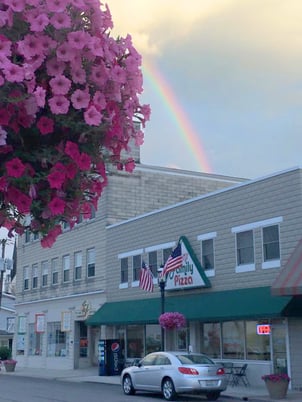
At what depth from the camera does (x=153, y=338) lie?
29672mm

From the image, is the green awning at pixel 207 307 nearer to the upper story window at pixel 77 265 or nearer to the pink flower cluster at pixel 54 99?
the upper story window at pixel 77 265

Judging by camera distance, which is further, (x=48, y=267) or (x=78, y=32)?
(x=48, y=267)

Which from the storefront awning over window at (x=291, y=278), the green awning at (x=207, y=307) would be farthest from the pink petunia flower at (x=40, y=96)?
the green awning at (x=207, y=307)

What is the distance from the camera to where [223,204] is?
2598 cm

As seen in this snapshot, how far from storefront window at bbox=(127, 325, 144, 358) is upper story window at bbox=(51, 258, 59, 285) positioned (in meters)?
9.55

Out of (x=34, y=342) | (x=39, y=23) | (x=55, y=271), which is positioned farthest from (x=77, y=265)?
(x=39, y=23)

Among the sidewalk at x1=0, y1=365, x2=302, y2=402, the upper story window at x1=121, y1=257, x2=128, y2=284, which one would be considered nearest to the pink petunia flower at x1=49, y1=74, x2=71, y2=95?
the sidewalk at x1=0, y1=365, x2=302, y2=402

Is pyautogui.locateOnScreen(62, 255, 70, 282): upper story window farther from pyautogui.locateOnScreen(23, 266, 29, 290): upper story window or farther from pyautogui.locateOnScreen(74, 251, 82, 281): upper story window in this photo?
pyautogui.locateOnScreen(23, 266, 29, 290): upper story window

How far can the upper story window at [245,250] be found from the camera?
24.4m

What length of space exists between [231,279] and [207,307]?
147cm

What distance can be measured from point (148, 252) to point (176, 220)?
275cm

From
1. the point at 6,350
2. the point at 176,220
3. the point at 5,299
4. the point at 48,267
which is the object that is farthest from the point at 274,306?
the point at 5,299

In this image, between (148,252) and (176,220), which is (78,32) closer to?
(176,220)

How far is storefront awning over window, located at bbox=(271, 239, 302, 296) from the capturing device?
64.2ft
